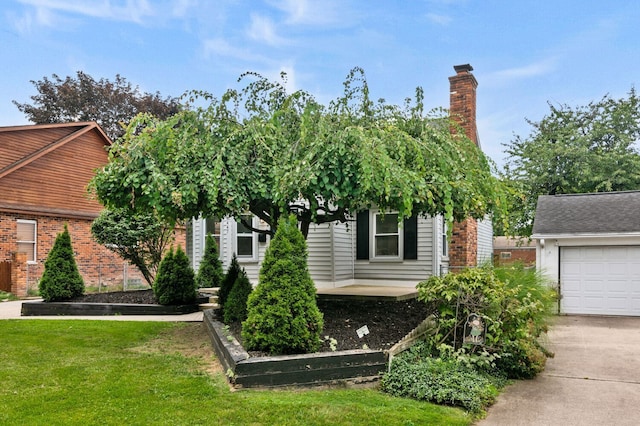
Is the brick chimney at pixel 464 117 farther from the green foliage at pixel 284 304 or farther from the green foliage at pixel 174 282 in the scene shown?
the green foliage at pixel 284 304

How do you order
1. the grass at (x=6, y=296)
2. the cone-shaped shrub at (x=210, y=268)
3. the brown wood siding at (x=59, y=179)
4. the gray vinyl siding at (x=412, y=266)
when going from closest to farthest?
the gray vinyl siding at (x=412, y=266) < the cone-shaped shrub at (x=210, y=268) < the grass at (x=6, y=296) < the brown wood siding at (x=59, y=179)

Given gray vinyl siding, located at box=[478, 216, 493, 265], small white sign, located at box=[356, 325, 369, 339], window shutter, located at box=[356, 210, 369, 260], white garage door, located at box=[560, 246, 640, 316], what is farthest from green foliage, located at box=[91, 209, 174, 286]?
white garage door, located at box=[560, 246, 640, 316]

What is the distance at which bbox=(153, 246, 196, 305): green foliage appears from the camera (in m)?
10.4

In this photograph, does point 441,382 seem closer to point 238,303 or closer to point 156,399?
point 156,399

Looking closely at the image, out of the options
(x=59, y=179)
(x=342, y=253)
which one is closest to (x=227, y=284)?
(x=342, y=253)

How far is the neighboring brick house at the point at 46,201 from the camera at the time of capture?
1505 cm

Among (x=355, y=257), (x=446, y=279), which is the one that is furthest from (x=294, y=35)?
(x=446, y=279)

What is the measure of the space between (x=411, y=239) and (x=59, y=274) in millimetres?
8203

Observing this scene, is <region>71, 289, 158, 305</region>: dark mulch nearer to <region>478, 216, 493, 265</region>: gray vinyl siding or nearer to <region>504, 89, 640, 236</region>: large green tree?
<region>478, 216, 493, 265</region>: gray vinyl siding

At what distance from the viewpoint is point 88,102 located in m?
26.4

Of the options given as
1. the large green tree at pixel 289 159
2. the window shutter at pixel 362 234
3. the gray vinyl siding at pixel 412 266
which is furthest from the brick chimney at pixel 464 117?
the large green tree at pixel 289 159

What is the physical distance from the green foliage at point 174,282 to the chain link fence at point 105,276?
6066 mm

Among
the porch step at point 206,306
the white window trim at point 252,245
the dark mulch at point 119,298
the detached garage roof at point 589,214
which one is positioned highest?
the detached garage roof at point 589,214

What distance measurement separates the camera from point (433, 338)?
6180mm
